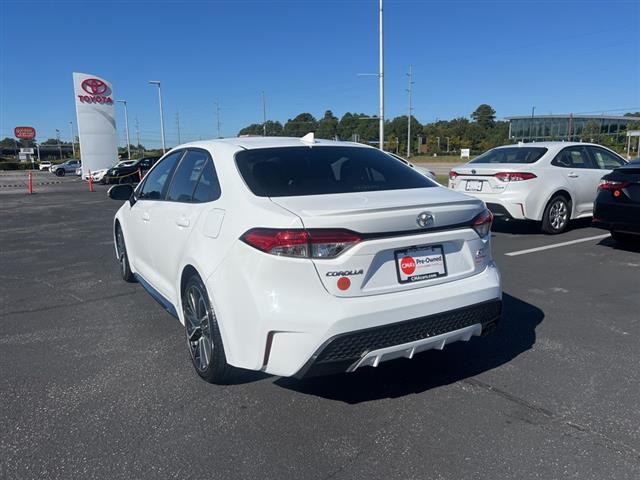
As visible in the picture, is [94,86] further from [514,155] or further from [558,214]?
[558,214]

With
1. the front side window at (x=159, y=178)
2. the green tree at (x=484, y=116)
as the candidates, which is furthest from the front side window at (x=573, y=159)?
the green tree at (x=484, y=116)

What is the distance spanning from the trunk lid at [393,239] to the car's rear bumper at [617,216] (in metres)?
4.64

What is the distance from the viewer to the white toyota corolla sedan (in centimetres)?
255

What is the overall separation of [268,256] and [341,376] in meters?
1.23

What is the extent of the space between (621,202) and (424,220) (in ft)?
17.2

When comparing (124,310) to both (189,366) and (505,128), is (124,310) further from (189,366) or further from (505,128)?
(505,128)

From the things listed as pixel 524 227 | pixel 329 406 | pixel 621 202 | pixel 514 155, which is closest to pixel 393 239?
pixel 329 406

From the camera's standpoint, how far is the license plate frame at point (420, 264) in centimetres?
272

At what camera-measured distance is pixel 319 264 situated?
254 centimetres

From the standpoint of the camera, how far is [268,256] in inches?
101

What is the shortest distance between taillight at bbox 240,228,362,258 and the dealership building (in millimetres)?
95335

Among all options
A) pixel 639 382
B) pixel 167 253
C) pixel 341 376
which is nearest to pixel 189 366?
→ pixel 167 253

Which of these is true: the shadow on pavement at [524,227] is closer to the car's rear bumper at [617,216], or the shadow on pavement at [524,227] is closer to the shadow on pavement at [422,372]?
the car's rear bumper at [617,216]

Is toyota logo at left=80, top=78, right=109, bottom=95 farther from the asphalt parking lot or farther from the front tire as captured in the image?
the front tire
